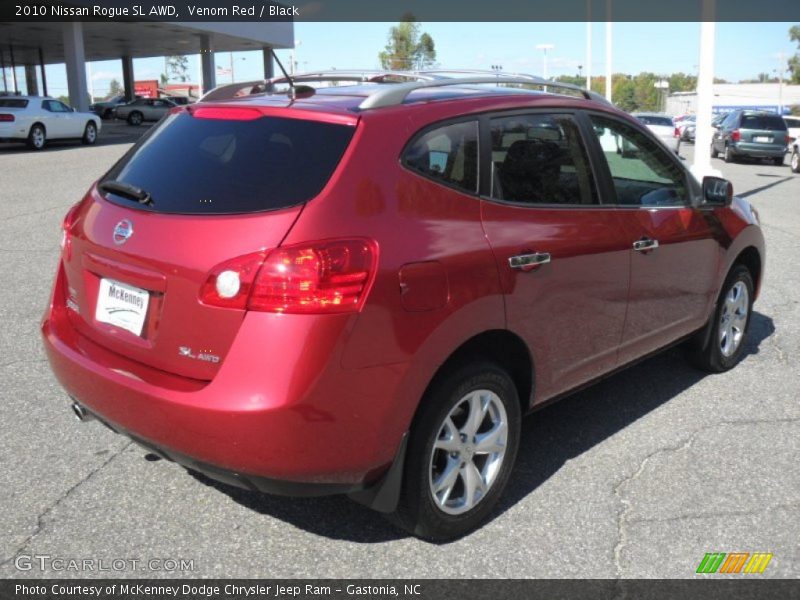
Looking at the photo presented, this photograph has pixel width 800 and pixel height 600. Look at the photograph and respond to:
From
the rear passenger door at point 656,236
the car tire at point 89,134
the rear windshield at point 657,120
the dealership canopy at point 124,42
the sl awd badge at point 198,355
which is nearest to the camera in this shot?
the sl awd badge at point 198,355

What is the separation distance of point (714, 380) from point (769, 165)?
25214 millimetres

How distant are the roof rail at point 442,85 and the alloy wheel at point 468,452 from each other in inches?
46.6

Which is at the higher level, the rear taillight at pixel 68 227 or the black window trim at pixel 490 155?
the black window trim at pixel 490 155

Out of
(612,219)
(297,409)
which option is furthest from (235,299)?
(612,219)

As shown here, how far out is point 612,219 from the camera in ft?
12.8

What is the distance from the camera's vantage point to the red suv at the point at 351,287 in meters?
2.69

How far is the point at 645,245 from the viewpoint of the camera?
411 centimetres

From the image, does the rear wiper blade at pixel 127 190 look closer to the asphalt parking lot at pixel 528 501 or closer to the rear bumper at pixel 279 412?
the rear bumper at pixel 279 412

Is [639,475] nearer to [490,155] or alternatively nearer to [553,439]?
[553,439]

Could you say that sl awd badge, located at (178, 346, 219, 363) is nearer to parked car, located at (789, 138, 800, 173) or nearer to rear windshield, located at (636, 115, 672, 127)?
parked car, located at (789, 138, 800, 173)

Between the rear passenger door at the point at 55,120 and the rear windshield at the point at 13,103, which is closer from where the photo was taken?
the rear windshield at the point at 13,103

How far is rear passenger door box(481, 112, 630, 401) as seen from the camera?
333 centimetres

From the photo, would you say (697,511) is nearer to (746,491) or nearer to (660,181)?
(746,491)

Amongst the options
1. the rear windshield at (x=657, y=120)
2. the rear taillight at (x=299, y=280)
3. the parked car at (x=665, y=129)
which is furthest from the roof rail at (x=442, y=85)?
the rear windshield at (x=657, y=120)
